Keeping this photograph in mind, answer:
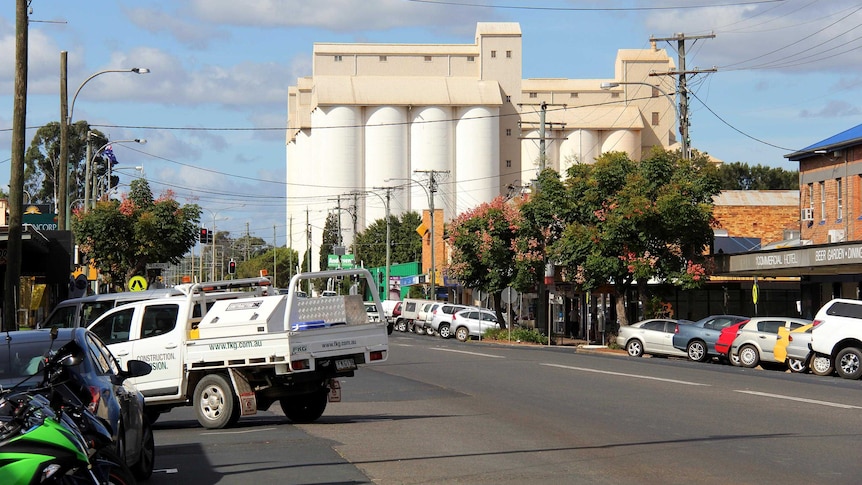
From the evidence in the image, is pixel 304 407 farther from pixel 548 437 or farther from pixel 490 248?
pixel 490 248

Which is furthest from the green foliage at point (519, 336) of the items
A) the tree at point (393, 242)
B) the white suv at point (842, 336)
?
the tree at point (393, 242)

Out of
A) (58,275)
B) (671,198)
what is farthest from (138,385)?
(671,198)

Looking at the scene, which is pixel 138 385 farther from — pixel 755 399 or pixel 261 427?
pixel 755 399

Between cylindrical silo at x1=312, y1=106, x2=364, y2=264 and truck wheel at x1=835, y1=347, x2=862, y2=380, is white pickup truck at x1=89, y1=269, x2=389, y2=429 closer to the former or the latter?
truck wheel at x1=835, y1=347, x2=862, y2=380

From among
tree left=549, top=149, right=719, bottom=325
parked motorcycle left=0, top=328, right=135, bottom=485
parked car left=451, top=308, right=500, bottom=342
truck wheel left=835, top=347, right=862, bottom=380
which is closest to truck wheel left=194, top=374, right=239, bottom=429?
parked motorcycle left=0, top=328, right=135, bottom=485

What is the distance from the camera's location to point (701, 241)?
4297 cm

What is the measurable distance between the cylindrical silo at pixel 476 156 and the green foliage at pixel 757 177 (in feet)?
77.6

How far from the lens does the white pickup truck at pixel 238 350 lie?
51.4 ft

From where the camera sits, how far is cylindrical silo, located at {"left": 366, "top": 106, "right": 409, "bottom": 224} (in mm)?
120688

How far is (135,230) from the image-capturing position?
1929 inches

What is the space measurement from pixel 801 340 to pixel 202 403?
18625 millimetres

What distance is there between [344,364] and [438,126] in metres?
109

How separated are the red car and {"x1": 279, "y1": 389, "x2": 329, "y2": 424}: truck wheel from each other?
753 inches

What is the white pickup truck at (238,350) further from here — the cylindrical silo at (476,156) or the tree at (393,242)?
the cylindrical silo at (476,156)
